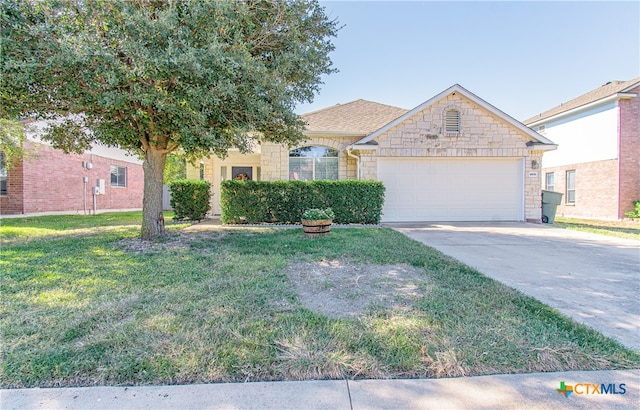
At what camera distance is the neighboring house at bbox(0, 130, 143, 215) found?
11.8m

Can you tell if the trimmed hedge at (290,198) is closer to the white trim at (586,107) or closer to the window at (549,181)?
the white trim at (586,107)

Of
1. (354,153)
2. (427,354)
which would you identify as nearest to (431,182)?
(354,153)

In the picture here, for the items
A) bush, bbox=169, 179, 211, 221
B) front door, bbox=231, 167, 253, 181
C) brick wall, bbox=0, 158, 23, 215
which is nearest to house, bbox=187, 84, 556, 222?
bush, bbox=169, 179, 211, 221

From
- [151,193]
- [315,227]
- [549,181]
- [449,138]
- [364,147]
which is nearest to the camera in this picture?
[151,193]

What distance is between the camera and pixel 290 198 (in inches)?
399

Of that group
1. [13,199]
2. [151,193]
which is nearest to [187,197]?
[151,193]

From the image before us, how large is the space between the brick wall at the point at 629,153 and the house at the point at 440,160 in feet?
17.6

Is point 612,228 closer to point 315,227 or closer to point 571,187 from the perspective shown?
point 571,187

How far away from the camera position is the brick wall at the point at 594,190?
540 inches

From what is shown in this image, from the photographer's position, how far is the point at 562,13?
9258 millimetres

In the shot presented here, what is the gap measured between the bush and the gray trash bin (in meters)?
12.9

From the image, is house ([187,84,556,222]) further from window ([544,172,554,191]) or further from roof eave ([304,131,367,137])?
window ([544,172,554,191])

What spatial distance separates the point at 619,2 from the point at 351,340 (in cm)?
1290

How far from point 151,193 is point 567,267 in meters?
8.33
